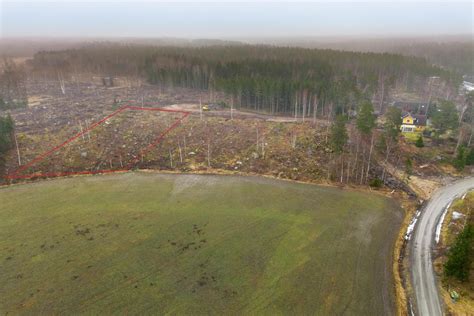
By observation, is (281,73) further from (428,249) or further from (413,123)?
(428,249)

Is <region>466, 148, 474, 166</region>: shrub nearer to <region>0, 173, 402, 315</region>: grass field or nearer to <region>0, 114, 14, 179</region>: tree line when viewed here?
<region>0, 173, 402, 315</region>: grass field

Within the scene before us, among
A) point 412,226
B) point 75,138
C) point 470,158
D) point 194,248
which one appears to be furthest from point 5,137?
point 470,158

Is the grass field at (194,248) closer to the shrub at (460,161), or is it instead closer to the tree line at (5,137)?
the tree line at (5,137)

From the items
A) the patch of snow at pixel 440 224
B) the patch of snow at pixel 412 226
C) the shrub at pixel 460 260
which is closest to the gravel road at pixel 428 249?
the patch of snow at pixel 440 224

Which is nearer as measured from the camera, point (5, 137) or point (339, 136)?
point (339, 136)

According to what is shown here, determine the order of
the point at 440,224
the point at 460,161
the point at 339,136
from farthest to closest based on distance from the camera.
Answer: the point at 339,136
the point at 460,161
the point at 440,224

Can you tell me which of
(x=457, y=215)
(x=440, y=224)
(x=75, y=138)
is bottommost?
(x=440, y=224)
